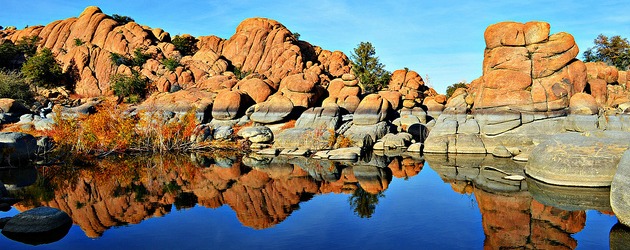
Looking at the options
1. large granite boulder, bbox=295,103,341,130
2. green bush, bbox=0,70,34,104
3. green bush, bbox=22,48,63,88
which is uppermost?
green bush, bbox=22,48,63,88

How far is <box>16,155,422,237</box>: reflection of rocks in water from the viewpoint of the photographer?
1452 centimetres

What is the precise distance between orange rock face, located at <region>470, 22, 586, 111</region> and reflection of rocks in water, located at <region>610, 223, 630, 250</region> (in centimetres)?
1723

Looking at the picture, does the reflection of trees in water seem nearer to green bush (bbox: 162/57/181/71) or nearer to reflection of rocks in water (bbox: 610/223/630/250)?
reflection of rocks in water (bbox: 610/223/630/250)

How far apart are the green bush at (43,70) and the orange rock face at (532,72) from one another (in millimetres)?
49932

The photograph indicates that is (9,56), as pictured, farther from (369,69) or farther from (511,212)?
(511,212)

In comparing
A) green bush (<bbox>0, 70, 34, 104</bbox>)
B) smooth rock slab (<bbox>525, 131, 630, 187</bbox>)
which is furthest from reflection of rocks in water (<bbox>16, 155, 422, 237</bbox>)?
green bush (<bbox>0, 70, 34, 104</bbox>)

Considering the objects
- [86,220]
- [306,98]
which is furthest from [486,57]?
[86,220]

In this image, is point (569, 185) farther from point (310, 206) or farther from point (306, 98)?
point (306, 98)

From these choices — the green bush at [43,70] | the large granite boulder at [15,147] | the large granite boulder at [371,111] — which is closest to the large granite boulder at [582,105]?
the large granite boulder at [371,111]

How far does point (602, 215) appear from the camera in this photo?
13.0m

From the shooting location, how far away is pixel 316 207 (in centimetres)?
1522

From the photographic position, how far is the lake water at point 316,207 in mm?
11492

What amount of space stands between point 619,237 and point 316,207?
344 inches

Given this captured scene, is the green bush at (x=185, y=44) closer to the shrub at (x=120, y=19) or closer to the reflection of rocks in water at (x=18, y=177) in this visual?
the shrub at (x=120, y=19)
